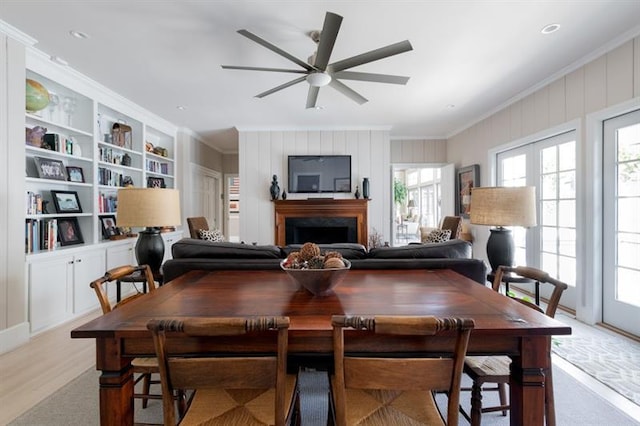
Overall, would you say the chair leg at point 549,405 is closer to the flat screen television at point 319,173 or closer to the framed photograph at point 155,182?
the flat screen television at point 319,173

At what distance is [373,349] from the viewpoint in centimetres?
106

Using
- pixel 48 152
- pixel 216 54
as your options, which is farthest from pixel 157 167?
pixel 216 54

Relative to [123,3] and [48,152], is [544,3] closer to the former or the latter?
[123,3]

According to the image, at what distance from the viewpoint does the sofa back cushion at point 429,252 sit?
7.11 ft

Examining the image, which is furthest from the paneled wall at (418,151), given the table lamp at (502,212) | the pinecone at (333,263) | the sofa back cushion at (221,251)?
the pinecone at (333,263)

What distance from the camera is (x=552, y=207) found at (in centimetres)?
362

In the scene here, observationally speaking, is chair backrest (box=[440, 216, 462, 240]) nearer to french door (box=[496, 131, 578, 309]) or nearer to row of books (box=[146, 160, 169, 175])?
french door (box=[496, 131, 578, 309])

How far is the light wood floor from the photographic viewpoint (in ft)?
6.05

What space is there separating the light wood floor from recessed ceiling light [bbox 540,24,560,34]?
444 centimetres

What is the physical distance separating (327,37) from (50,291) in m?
3.38

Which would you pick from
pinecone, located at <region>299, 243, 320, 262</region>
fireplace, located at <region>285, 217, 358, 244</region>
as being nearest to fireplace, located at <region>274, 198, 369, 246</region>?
fireplace, located at <region>285, 217, 358, 244</region>

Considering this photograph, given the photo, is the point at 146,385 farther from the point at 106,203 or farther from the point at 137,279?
the point at 106,203

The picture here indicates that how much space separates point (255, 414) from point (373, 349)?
472 millimetres

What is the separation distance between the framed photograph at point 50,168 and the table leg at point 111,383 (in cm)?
290
